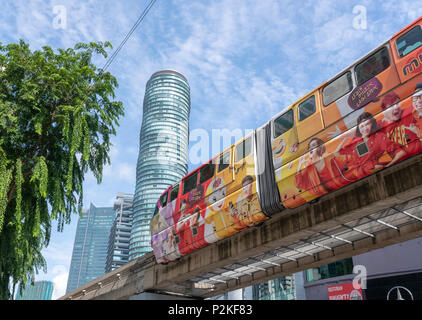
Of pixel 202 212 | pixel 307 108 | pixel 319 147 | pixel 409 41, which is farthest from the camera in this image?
pixel 202 212

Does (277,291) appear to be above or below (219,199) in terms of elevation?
above

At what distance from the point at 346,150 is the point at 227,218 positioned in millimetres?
5509

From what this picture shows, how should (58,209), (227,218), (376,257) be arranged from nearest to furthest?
(58,209) → (227,218) → (376,257)

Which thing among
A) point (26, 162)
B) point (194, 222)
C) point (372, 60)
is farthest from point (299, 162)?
point (26, 162)

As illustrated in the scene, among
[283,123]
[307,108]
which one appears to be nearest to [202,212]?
[283,123]

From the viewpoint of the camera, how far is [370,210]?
10.2 m

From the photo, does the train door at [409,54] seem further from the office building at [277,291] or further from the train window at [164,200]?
the office building at [277,291]

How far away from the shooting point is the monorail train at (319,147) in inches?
340

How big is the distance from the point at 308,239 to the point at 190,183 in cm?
584

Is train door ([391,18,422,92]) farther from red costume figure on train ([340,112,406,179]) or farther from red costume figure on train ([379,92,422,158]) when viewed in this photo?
red costume figure on train ([340,112,406,179])

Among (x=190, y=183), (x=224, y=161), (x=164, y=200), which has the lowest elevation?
(x=164, y=200)

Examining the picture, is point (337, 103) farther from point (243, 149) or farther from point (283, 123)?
point (243, 149)

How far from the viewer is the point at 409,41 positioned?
8.80 m
